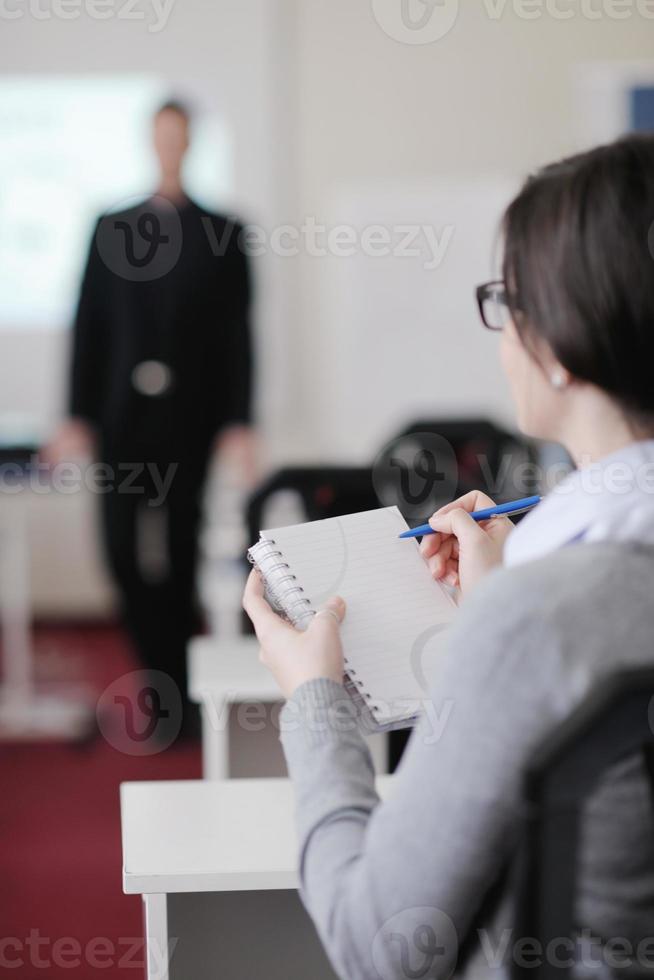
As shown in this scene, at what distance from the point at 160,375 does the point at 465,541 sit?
2.46m

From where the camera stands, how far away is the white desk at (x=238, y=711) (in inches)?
74.0

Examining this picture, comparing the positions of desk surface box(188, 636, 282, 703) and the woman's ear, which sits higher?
the woman's ear

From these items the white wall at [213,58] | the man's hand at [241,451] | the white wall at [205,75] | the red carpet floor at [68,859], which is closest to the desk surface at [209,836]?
the red carpet floor at [68,859]

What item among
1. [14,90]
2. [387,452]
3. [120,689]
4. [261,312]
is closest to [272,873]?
[387,452]

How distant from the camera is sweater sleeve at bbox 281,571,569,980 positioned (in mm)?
698

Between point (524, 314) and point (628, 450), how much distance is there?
4.6 inches

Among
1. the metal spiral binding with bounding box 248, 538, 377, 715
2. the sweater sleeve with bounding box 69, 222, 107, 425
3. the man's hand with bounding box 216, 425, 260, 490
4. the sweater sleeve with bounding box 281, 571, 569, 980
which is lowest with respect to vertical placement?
the sweater sleeve with bounding box 281, 571, 569, 980

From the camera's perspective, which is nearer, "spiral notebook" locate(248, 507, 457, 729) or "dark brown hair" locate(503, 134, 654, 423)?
"dark brown hair" locate(503, 134, 654, 423)

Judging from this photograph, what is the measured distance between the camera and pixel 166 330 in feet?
11.2

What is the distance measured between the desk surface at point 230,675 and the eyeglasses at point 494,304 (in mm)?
1003

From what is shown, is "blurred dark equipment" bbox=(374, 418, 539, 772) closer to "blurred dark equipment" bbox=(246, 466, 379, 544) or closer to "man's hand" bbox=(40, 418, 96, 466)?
"blurred dark equipment" bbox=(246, 466, 379, 544)

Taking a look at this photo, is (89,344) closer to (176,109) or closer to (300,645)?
(176,109)

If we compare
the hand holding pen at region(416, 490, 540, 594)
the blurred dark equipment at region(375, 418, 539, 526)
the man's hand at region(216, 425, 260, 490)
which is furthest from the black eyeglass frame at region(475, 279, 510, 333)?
the man's hand at region(216, 425, 260, 490)

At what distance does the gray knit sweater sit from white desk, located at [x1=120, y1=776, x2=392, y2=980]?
31cm
